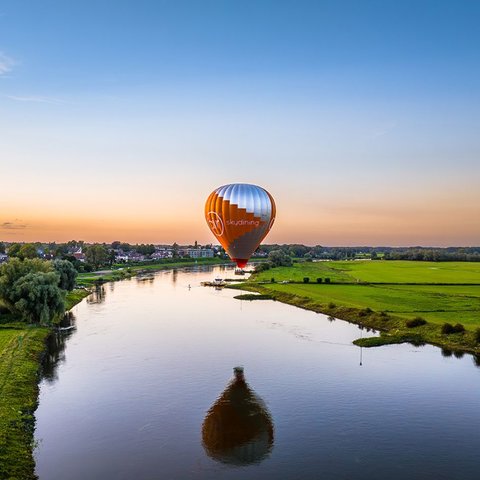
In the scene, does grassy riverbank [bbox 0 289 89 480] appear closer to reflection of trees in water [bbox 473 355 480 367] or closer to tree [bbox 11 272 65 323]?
tree [bbox 11 272 65 323]

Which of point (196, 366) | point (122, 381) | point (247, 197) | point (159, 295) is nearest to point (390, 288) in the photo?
point (159, 295)

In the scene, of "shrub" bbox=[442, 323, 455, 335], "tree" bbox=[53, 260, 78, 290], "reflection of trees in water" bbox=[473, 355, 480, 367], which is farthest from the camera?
"tree" bbox=[53, 260, 78, 290]

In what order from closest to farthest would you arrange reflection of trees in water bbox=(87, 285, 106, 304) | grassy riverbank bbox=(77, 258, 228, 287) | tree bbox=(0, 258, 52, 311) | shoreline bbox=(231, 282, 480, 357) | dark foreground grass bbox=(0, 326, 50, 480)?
dark foreground grass bbox=(0, 326, 50, 480) < shoreline bbox=(231, 282, 480, 357) < tree bbox=(0, 258, 52, 311) < reflection of trees in water bbox=(87, 285, 106, 304) < grassy riverbank bbox=(77, 258, 228, 287)

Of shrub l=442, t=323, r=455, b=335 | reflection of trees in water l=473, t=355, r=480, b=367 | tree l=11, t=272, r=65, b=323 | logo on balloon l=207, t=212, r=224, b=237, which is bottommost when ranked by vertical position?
reflection of trees in water l=473, t=355, r=480, b=367

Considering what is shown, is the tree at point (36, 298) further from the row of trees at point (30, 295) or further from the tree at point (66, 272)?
the tree at point (66, 272)

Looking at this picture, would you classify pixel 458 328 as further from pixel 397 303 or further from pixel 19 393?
pixel 19 393

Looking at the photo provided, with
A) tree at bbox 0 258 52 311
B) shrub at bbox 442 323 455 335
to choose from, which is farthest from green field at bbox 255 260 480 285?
tree at bbox 0 258 52 311

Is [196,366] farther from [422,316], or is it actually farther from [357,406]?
[422,316]
